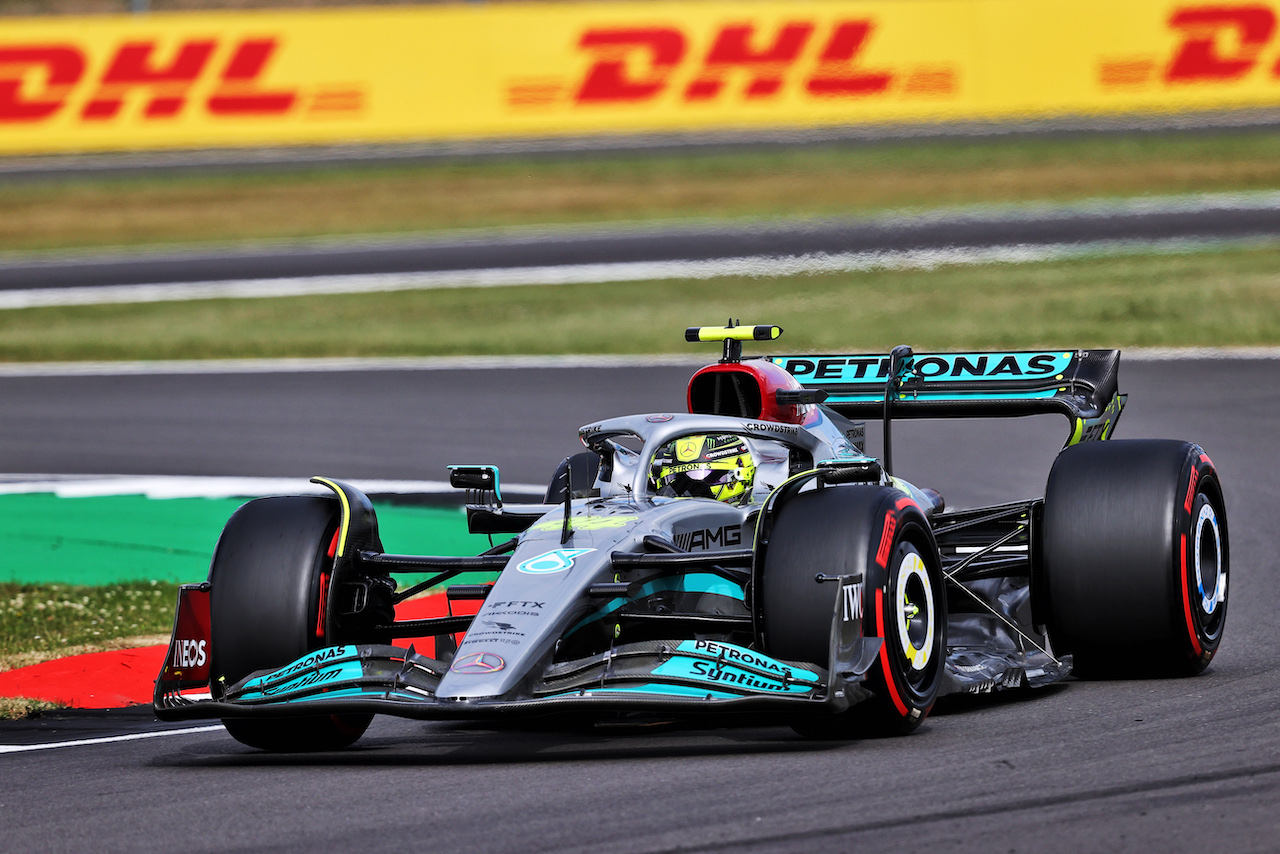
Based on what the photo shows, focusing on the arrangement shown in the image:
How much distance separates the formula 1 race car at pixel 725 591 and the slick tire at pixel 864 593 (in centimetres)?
1

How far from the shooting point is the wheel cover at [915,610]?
23.6ft

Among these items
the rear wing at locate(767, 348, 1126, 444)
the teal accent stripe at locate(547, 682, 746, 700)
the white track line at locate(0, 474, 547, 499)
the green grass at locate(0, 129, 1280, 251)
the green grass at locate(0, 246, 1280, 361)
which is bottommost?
the teal accent stripe at locate(547, 682, 746, 700)

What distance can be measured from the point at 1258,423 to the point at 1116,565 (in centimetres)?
732

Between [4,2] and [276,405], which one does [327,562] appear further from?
[4,2]

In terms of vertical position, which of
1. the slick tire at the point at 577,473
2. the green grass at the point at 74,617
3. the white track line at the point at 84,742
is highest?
the slick tire at the point at 577,473

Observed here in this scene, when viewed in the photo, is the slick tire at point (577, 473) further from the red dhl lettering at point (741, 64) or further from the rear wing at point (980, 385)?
the red dhl lettering at point (741, 64)

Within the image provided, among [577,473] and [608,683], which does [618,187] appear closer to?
[577,473]

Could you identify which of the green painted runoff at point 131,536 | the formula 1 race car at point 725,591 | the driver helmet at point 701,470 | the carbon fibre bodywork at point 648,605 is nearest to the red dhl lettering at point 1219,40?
the green painted runoff at point 131,536

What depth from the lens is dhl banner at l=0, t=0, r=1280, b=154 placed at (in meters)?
26.2

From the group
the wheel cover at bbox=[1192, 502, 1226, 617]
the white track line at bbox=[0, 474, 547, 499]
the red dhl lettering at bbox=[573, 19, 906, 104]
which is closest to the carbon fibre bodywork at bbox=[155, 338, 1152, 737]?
the wheel cover at bbox=[1192, 502, 1226, 617]

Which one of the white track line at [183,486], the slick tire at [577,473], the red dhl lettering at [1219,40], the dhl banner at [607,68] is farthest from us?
the dhl banner at [607,68]

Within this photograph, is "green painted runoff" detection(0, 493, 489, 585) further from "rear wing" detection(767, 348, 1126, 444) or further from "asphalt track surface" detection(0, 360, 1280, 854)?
"asphalt track surface" detection(0, 360, 1280, 854)

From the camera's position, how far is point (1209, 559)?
865 cm

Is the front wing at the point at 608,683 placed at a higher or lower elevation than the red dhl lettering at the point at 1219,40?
lower
